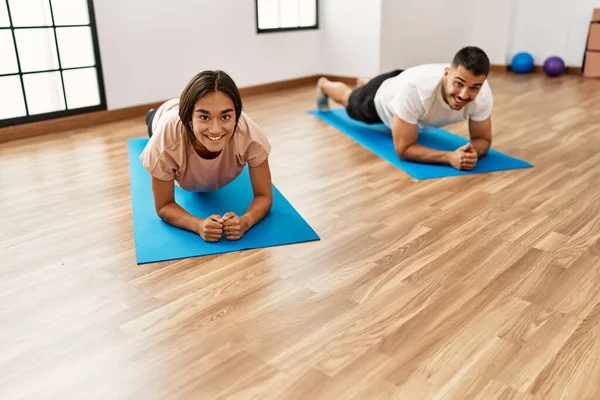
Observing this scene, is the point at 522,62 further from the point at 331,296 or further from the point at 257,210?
the point at 331,296

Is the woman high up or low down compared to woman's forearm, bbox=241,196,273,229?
up

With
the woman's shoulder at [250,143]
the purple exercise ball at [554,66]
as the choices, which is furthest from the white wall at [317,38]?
the woman's shoulder at [250,143]

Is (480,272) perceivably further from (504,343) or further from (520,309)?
(504,343)

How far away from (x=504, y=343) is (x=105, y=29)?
3.60 m

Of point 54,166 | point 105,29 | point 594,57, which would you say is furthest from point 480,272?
point 594,57

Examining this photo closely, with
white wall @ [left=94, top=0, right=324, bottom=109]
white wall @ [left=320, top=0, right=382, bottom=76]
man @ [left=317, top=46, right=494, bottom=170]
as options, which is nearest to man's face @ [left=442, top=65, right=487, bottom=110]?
man @ [left=317, top=46, right=494, bottom=170]

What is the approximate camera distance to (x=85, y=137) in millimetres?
3803

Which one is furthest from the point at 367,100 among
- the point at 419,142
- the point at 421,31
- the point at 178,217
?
the point at 421,31

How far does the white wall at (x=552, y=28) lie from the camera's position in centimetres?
618

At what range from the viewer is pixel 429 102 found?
2.88 metres

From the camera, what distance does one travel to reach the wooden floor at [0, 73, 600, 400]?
136 centimetres

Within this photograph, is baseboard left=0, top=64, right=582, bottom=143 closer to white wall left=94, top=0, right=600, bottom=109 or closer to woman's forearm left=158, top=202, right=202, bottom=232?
white wall left=94, top=0, right=600, bottom=109

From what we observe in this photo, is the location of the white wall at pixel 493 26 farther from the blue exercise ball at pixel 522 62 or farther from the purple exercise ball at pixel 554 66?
the purple exercise ball at pixel 554 66

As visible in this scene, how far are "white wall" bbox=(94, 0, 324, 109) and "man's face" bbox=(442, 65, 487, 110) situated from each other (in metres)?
2.51
